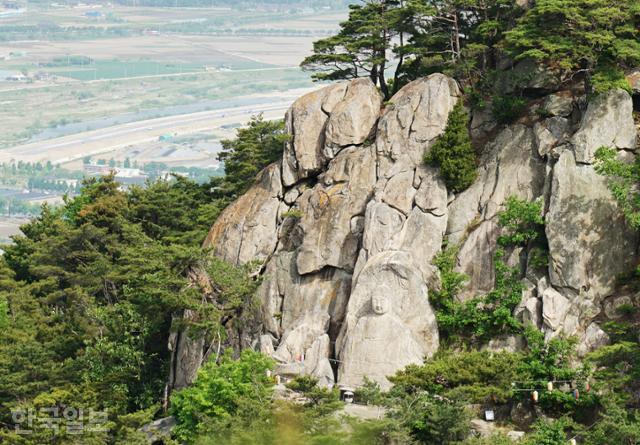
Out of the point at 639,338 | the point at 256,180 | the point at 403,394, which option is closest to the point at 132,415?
the point at 403,394

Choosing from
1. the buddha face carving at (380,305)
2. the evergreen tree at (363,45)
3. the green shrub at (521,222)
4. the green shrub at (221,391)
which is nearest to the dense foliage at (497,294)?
the green shrub at (521,222)

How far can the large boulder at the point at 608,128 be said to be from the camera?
112 feet

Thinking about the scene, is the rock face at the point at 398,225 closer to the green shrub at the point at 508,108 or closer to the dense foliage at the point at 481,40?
the green shrub at the point at 508,108

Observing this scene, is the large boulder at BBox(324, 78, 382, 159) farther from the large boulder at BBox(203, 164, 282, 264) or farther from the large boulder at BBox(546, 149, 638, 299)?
the large boulder at BBox(546, 149, 638, 299)

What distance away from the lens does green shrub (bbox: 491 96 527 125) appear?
121 ft

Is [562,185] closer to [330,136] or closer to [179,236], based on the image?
[330,136]


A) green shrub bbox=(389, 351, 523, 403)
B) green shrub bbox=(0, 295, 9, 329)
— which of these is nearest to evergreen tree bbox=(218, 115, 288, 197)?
green shrub bbox=(0, 295, 9, 329)

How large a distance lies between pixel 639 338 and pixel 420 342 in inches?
236

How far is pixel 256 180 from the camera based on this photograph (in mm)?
42188

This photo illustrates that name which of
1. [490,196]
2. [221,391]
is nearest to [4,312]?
[221,391]

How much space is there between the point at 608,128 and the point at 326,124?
359 inches

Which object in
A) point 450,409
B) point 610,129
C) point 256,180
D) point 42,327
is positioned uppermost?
point 610,129

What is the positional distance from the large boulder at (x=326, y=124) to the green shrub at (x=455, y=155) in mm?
2955

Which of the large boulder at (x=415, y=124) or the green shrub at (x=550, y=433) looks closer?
the green shrub at (x=550, y=433)
